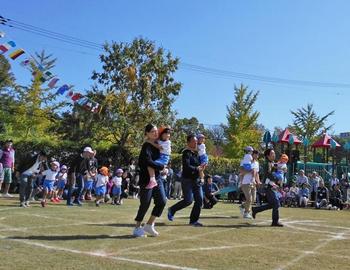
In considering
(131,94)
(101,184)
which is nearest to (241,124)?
(131,94)

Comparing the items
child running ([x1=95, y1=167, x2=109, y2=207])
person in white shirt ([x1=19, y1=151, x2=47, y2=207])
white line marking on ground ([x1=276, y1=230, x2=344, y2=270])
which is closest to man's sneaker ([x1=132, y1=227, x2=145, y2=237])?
white line marking on ground ([x1=276, y1=230, x2=344, y2=270])

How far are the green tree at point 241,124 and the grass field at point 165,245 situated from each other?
3376cm

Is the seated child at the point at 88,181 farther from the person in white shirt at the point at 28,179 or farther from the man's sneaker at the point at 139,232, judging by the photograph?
the man's sneaker at the point at 139,232

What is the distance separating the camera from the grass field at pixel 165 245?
6.21 metres

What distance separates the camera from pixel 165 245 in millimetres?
7613

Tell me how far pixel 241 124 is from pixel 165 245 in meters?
38.2

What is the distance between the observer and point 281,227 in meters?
10.8

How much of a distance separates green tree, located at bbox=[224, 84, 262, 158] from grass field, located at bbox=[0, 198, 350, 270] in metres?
33.8

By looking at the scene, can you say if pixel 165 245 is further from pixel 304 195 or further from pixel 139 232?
pixel 304 195

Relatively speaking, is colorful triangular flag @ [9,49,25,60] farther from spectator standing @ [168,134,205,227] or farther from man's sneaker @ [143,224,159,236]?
man's sneaker @ [143,224,159,236]

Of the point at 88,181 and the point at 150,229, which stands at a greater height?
the point at 88,181

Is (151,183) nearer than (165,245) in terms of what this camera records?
No

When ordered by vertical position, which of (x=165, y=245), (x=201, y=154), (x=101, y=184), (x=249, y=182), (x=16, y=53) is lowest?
(x=165, y=245)

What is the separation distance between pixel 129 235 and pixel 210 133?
296 ft
